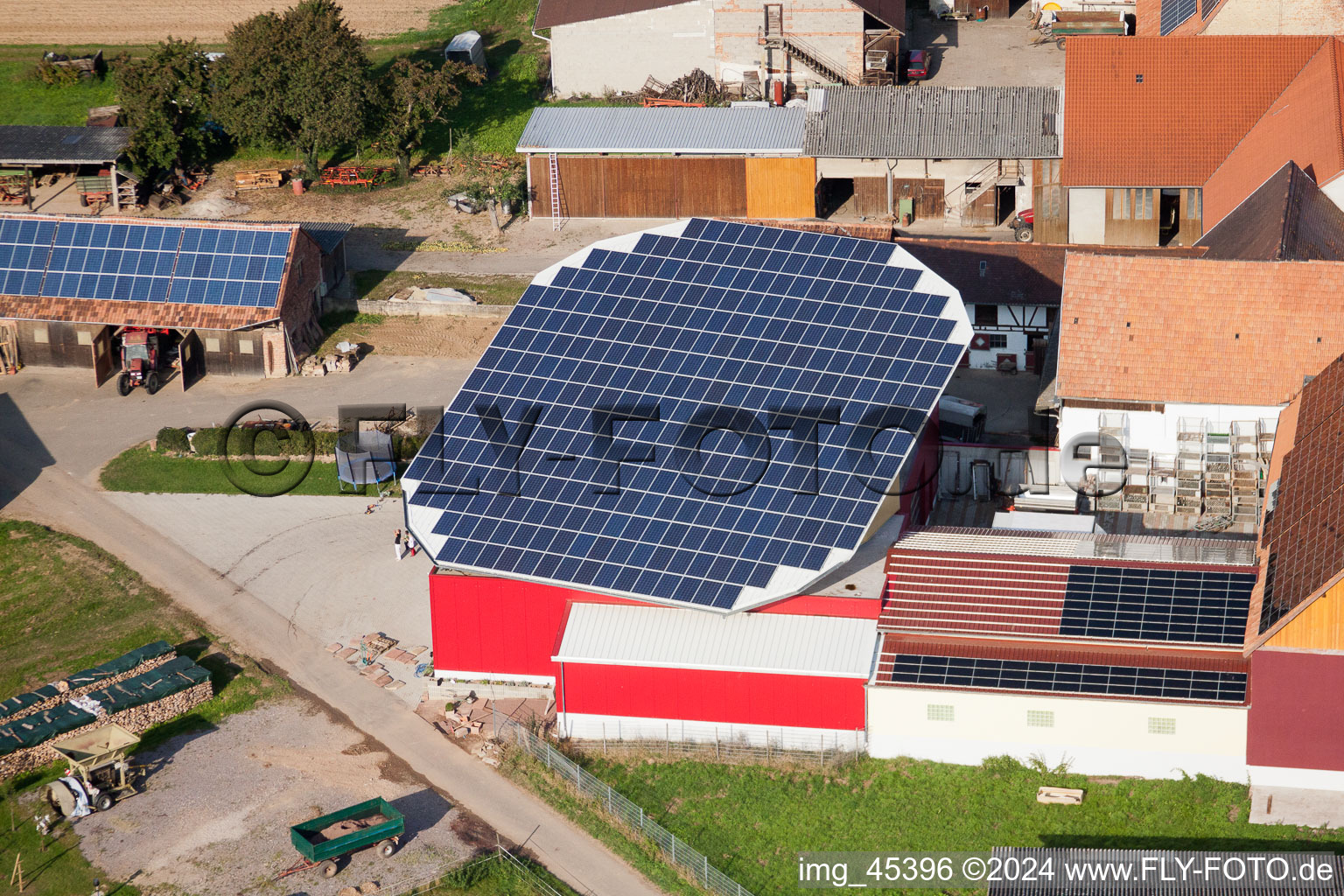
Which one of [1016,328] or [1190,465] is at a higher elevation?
[1016,328]

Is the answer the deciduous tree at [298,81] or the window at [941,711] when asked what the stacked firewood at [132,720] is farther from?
the deciduous tree at [298,81]

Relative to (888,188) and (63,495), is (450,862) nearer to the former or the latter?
(63,495)

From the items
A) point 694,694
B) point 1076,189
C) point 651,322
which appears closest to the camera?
point 694,694

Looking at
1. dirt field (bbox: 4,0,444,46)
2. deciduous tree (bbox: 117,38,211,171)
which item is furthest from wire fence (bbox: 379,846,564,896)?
dirt field (bbox: 4,0,444,46)

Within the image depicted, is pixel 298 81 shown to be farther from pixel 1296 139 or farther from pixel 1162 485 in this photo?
pixel 1162 485

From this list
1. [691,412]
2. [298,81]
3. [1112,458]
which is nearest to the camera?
[691,412]

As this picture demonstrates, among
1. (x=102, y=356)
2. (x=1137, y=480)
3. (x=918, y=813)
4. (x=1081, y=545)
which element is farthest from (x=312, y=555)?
(x=1137, y=480)

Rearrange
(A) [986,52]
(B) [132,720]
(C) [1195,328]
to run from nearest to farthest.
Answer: (B) [132,720] < (C) [1195,328] < (A) [986,52]

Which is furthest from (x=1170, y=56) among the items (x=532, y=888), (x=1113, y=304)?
(x=532, y=888)

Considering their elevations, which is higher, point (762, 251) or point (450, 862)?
point (762, 251)
